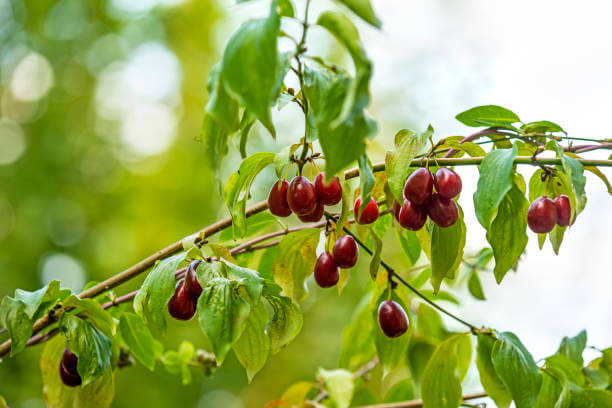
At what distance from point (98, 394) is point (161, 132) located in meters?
3.42

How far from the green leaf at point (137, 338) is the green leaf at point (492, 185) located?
342 mm

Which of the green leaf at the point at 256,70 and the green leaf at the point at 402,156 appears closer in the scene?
the green leaf at the point at 256,70

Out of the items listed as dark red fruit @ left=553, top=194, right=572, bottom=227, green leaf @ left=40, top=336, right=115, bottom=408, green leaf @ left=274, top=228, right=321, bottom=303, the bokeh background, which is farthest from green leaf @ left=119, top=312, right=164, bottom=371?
the bokeh background

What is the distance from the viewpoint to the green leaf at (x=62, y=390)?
50cm

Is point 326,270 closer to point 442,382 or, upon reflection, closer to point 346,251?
point 346,251

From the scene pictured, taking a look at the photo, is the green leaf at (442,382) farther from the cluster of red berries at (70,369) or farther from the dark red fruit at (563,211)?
the cluster of red berries at (70,369)

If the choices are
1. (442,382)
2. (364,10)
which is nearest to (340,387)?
(442,382)

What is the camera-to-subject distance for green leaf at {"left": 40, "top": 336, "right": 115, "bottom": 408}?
19.9 inches

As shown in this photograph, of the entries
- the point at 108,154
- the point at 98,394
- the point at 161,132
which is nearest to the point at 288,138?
the point at 161,132

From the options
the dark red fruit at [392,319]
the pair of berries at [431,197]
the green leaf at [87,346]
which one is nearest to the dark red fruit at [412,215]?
the pair of berries at [431,197]

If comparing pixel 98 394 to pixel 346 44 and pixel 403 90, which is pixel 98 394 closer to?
pixel 346 44

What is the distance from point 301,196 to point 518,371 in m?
0.23

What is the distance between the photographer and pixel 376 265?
1.35 ft

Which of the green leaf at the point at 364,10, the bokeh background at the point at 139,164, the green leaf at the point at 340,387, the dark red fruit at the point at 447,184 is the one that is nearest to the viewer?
the green leaf at the point at 364,10
